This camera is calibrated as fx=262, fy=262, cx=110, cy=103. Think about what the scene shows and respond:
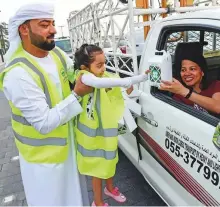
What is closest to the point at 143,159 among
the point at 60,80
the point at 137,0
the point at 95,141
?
the point at 95,141

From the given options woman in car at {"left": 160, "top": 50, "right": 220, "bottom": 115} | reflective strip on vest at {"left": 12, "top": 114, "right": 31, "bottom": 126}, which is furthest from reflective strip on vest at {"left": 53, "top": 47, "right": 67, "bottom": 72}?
woman in car at {"left": 160, "top": 50, "right": 220, "bottom": 115}

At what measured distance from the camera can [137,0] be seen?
8.87ft

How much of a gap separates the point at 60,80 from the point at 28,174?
68 centimetres

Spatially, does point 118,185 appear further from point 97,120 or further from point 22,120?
point 22,120

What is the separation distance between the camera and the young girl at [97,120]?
1.83 m

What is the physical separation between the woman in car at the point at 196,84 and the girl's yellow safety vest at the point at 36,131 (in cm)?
78

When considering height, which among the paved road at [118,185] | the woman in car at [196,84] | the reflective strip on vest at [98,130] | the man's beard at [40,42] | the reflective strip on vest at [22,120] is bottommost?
the paved road at [118,185]

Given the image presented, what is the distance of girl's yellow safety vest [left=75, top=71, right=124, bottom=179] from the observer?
188 centimetres

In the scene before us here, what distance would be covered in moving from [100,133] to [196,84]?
78cm

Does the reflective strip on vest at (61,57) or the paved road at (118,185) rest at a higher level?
the reflective strip on vest at (61,57)

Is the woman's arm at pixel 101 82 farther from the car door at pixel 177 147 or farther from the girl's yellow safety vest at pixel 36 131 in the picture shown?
the car door at pixel 177 147

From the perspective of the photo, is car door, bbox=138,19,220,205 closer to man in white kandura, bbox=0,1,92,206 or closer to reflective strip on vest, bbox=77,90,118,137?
reflective strip on vest, bbox=77,90,118,137

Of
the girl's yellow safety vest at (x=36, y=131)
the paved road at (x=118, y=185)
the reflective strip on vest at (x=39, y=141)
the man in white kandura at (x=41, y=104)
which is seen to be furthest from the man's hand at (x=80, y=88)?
the paved road at (x=118, y=185)

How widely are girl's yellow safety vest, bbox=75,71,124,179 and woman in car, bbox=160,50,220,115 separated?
47 cm
